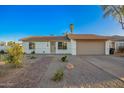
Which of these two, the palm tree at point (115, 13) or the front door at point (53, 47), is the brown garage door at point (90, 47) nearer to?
the front door at point (53, 47)

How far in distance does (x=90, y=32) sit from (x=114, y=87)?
22.1 metres

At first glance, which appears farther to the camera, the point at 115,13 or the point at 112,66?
the point at 115,13

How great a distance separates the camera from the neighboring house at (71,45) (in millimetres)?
24359

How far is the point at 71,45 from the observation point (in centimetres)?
2492

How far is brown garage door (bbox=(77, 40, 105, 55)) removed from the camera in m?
24.3

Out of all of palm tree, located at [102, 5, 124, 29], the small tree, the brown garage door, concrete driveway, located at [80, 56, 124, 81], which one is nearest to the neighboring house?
the brown garage door

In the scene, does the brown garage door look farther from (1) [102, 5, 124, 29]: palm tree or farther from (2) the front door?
(1) [102, 5, 124, 29]: palm tree

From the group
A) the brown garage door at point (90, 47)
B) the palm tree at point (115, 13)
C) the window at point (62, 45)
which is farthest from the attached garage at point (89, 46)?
the palm tree at point (115, 13)

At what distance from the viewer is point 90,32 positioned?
27.8m

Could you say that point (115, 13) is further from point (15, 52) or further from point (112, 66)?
point (15, 52)

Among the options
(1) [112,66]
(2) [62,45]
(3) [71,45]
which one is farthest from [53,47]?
(1) [112,66]

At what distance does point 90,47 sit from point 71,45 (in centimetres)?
274
